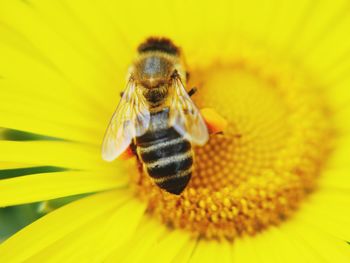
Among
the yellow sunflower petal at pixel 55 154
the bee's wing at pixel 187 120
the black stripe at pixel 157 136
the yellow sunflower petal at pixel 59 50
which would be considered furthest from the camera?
the yellow sunflower petal at pixel 59 50

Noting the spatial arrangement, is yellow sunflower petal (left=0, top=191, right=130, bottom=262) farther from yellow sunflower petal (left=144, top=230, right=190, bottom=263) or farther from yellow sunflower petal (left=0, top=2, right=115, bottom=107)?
yellow sunflower petal (left=0, top=2, right=115, bottom=107)

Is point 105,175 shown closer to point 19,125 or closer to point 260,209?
point 19,125

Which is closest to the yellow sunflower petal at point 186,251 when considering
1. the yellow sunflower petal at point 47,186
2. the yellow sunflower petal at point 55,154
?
the yellow sunflower petal at point 47,186

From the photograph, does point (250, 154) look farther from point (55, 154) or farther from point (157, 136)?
point (55, 154)

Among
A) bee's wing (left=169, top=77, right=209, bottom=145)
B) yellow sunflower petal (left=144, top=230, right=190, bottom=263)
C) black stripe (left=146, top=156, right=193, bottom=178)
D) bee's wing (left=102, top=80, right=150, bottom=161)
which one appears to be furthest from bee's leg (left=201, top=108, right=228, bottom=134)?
yellow sunflower petal (left=144, top=230, right=190, bottom=263)

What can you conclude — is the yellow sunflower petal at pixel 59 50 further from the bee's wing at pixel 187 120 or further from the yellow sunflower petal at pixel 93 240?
the bee's wing at pixel 187 120

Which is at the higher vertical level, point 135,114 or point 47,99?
point 47,99

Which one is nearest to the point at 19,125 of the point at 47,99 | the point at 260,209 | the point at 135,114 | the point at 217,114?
the point at 47,99
